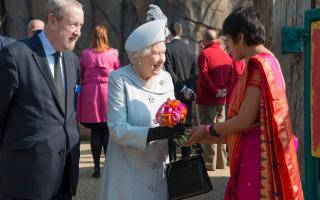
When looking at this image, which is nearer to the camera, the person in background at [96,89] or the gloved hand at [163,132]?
the gloved hand at [163,132]

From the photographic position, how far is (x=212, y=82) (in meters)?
7.05

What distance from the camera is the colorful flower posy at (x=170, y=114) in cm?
301

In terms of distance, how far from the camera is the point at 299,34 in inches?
154

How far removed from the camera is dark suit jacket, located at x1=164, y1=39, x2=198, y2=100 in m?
6.94

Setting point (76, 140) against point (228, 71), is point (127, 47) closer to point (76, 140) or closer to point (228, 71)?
point (76, 140)

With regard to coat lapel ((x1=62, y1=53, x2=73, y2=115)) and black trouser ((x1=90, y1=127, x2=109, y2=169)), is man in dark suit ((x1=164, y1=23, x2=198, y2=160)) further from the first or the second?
coat lapel ((x1=62, y1=53, x2=73, y2=115))

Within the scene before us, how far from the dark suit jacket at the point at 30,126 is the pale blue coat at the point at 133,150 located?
0.27 metres

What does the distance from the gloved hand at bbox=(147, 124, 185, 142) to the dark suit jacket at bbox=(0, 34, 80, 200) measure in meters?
0.49

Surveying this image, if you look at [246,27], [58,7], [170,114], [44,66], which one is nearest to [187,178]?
[170,114]

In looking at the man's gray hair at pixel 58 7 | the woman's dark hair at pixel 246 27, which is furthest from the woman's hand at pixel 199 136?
the man's gray hair at pixel 58 7

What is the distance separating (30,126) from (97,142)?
3828 mm

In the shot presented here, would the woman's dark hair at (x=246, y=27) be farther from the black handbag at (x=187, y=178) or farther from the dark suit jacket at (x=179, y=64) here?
the dark suit jacket at (x=179, y=64)

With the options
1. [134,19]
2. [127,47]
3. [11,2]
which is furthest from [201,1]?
[127,47]

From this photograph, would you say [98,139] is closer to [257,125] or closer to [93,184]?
[93,184]
